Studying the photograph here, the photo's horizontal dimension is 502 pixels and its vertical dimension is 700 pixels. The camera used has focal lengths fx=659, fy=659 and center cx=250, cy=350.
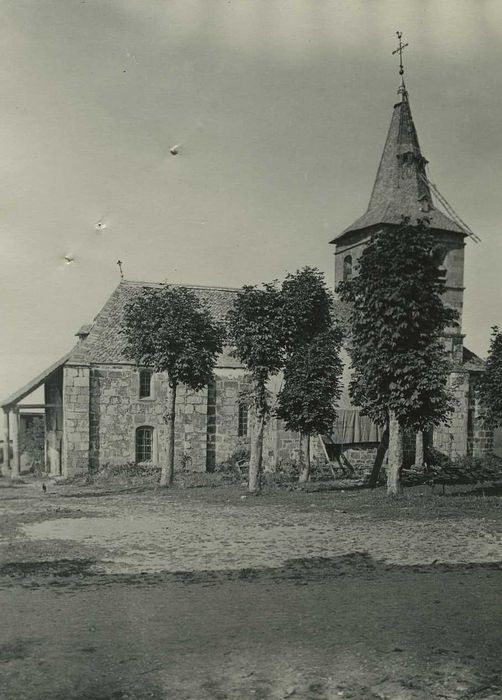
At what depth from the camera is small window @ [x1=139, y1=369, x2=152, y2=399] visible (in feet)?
96.7

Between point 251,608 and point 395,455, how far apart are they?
1107 cm

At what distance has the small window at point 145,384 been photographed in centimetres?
2948

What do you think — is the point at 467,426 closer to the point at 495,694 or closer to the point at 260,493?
the point at 260,493

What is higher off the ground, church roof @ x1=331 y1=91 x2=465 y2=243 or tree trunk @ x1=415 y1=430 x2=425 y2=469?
church roof @ x1=331 y1=91 x2=465 y2=243

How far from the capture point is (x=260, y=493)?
1923cm

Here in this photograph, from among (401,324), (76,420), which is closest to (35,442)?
(76,420)

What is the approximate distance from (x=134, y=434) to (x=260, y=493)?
10994 millimetres

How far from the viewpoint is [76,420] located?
91.5 ft

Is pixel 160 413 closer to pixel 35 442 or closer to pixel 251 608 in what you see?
pixel 35 442

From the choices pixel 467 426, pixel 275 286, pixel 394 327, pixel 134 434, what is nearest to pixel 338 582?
pixel 394 327

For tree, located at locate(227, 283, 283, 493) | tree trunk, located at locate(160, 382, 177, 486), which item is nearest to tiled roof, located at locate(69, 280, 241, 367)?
tree trunk, located at locate(160, 382, 177, 486)

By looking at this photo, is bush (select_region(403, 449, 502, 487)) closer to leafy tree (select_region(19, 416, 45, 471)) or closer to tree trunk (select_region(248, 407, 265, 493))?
tree trunk (select_region(248, 407, 265, 493))

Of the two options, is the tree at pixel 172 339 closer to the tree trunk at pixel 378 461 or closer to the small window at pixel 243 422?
the tree trunk at pixel 378 461

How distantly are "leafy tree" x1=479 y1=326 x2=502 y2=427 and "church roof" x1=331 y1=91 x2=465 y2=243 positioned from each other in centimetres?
1247
